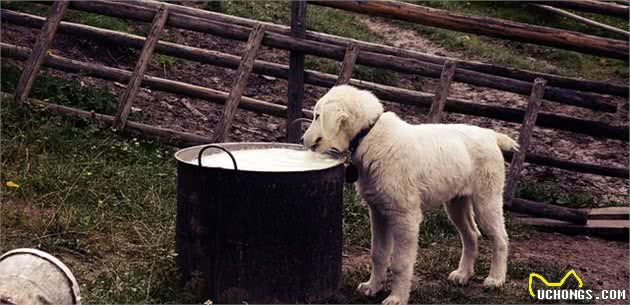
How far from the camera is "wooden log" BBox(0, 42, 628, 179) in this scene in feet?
30.4

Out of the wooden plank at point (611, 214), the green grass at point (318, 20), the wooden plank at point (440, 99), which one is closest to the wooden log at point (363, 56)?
the wooden plank at point (440, 99)

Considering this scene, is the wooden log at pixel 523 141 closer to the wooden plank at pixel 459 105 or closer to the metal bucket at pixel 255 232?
the wooden plank at pixel 459 105

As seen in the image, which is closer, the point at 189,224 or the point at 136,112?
the point at 189,224

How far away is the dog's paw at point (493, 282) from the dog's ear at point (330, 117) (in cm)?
172

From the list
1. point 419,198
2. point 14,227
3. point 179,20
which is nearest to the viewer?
point 419,198

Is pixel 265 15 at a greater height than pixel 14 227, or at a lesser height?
greater

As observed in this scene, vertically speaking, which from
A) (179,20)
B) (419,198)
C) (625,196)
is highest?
(179,20)

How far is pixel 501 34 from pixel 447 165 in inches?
128

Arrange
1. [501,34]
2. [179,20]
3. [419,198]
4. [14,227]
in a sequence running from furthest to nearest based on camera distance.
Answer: [179,20] < [501,34] < [14,227] < [419,198]

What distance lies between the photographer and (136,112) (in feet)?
32.4

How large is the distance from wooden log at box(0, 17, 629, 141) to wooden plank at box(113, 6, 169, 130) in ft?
1.22

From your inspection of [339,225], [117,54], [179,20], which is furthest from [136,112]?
[339,225]

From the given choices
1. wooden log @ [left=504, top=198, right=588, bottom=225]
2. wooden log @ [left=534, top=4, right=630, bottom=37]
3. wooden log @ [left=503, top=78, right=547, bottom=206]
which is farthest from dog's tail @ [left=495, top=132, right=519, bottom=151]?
wooden log @ [left=534, top=4, right=630, bottom=37]

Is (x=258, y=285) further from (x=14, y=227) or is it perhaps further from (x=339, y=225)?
(x=14, y=227)
